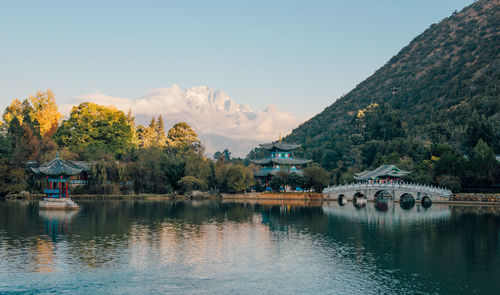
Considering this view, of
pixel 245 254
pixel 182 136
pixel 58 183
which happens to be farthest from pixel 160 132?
pixel 245 254

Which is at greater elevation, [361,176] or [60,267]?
[361,176]

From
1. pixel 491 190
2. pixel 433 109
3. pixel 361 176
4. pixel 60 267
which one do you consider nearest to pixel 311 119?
pixel 433 109

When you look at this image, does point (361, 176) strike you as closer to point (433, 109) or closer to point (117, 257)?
point (433, 109)

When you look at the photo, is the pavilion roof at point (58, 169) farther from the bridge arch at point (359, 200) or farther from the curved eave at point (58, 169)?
the bridge arch at point (359, 200)

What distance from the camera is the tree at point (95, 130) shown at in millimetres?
81688

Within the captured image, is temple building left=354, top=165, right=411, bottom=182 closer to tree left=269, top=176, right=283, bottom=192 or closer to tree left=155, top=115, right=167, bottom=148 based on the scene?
tree left=269, top=176, right=283, bottom=192

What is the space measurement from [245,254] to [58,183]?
35.2m

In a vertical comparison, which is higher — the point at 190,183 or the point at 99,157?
the point at 99,157

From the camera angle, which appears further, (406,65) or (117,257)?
(406,65)

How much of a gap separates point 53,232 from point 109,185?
3580 centimetres

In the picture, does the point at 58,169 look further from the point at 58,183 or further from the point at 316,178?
the point at 316,178

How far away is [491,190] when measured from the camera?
64.9 meters

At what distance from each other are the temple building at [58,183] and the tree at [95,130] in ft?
77.7

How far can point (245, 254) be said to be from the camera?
94.7 feet
